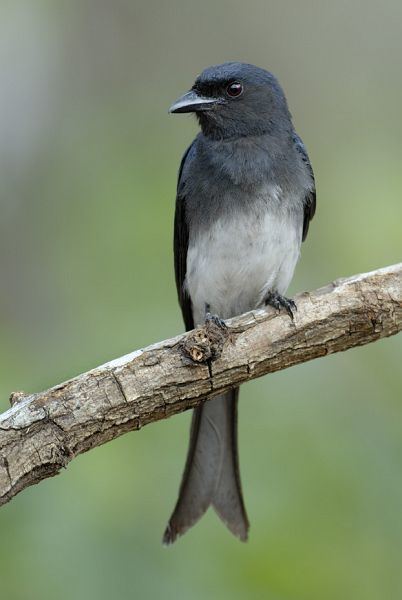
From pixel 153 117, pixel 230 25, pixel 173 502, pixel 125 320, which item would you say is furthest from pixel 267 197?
pixel 230 25

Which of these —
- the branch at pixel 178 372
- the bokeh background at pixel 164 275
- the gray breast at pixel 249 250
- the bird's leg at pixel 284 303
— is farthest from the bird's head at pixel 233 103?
the branch at pixel 178 372

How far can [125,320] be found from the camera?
156 inches

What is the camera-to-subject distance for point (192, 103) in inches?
191

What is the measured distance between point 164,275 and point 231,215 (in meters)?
0.53

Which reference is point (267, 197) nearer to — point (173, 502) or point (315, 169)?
point (315, 169)

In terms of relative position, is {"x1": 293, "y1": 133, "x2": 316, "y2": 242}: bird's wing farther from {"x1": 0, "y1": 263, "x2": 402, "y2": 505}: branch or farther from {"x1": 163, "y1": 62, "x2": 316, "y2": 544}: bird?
{"x1": 0, "y1": 263, "x2": 402, "y2": 505}: branch

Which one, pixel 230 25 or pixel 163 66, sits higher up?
pixel 230 25

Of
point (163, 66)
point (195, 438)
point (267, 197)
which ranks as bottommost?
point (195, 438)

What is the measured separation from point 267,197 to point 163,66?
5.89ft

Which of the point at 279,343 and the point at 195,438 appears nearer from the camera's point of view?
the point at 279,343

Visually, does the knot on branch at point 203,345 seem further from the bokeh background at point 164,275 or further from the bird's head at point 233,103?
the bird's head at point 233,103

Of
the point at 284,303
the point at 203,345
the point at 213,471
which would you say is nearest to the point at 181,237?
the point at 284,303

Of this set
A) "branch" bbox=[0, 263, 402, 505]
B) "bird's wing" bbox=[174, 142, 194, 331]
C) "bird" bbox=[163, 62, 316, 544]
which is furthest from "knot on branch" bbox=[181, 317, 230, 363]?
"bird's wing" bbox=[174, 142, 194, 331]

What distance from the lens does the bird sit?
4656 mm
